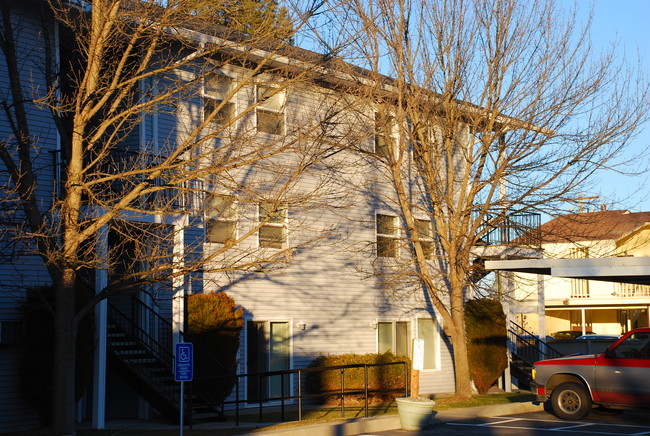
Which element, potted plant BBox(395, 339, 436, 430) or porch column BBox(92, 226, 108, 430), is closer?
porch column BBox(92, 226, 108, 430)

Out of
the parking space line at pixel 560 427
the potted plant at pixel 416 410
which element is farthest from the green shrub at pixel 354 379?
the potted plant at pixel 416 410

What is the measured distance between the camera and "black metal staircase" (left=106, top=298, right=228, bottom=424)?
15.9m

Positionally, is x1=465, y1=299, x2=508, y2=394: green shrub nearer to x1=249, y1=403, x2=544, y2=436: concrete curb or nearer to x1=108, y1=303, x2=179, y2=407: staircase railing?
x1=249, y1=403, x2=544, y2=436: concrete curb

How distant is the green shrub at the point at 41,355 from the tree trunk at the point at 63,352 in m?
2.26

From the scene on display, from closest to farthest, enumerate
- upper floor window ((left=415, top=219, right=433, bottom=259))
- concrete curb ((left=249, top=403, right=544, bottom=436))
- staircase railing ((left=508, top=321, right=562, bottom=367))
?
concrete curb ((left=249, top=403, right=544, bottom=436)) → upper floor window ((left=415, top=219, right=433, bottom=259)) → staircase railing ((left=508, top=321, right=562, bottom=367))

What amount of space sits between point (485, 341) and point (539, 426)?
7.64 m

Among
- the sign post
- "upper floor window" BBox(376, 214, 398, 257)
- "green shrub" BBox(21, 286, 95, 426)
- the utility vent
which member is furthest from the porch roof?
the utility vent

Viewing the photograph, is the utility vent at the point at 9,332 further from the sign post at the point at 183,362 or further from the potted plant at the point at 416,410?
the potted plant at the point at 416,410

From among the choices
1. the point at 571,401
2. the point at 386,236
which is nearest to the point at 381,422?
the point at 571,401

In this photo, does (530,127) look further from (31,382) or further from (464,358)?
(31,382)

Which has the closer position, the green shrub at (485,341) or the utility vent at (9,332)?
the utility vent at (9,332)

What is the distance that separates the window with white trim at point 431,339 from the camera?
78.6 feet

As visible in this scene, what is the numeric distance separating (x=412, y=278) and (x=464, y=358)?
3623mm

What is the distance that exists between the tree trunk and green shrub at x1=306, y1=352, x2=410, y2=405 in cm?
842
